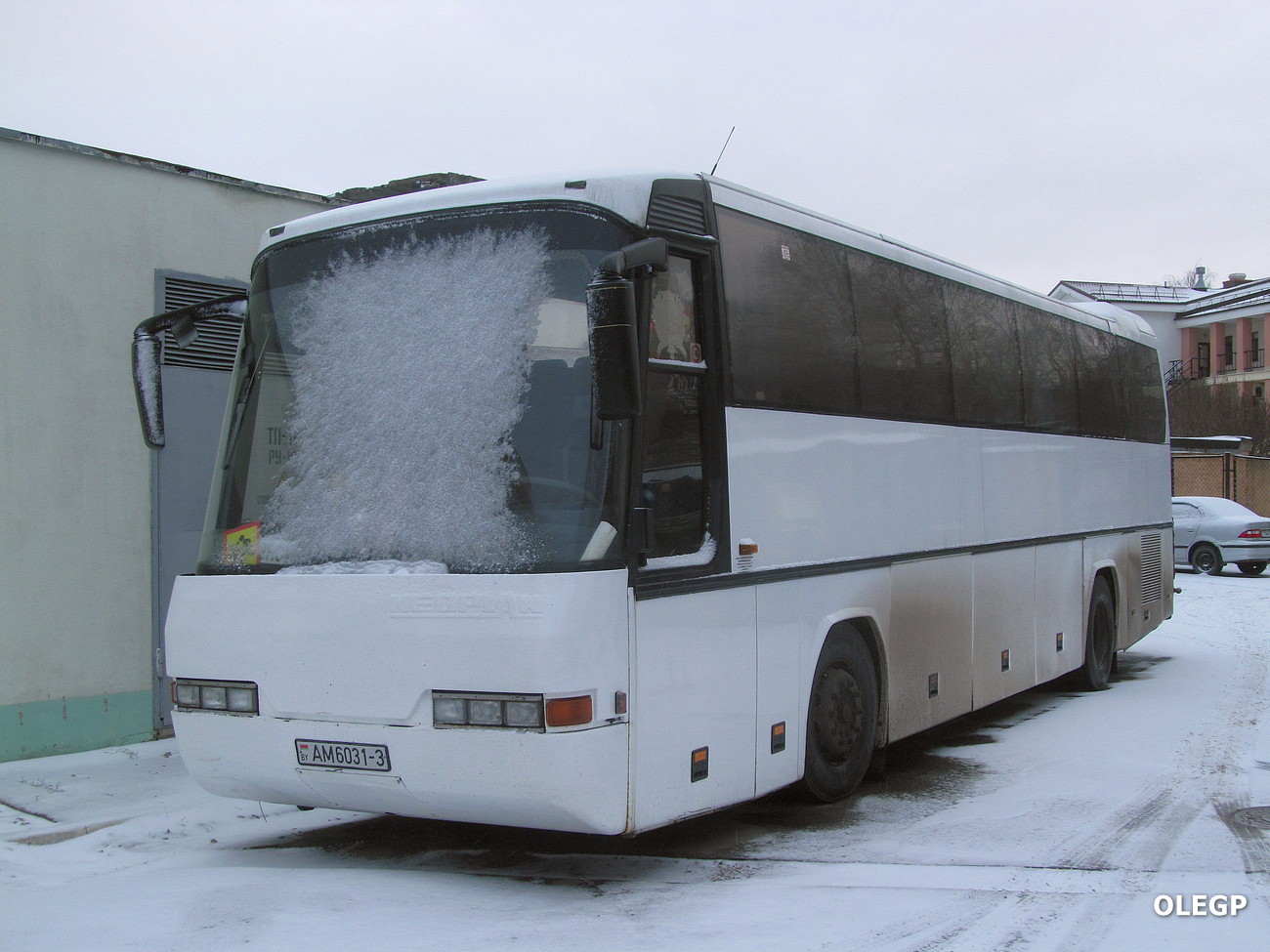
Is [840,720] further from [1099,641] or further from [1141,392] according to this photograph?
[1141,392]

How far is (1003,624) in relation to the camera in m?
9.77

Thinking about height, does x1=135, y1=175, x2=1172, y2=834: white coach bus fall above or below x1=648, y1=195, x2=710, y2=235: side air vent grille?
below

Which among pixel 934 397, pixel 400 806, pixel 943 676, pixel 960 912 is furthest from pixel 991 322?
pixel 400 806

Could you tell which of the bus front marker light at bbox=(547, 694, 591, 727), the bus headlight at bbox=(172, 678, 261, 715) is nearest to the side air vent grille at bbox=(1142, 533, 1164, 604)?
the bus front marker light at bbox=(547, 694, 591, 727)

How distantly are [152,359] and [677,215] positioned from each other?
2.97m

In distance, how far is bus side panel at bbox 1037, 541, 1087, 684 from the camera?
1062 cm

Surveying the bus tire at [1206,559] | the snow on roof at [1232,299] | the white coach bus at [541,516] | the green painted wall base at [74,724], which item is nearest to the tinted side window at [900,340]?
the white coach bus at [541,516]

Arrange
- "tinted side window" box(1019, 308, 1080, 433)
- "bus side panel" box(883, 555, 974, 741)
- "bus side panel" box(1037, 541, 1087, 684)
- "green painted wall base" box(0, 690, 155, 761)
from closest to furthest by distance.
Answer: "bus side panel" box(883, 555, 974, 741) → "green painted wall base" box(0, 690, 155, 761) → "tinted side window" box(1019, 308, 1080, 433) → "bus side panel" box(1037, 541, 1087, 684)

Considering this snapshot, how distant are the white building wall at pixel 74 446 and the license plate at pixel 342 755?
160 inches

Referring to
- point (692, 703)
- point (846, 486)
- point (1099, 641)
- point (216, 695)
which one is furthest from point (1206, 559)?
point (216, 695)

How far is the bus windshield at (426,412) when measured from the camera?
5.21 meters

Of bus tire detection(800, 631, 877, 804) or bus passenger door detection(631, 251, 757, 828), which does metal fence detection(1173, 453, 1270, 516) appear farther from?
bus passenger door detection(631, 251, 757, 828)

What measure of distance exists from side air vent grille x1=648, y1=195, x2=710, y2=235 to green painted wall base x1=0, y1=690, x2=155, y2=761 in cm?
580

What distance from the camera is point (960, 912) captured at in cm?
506
